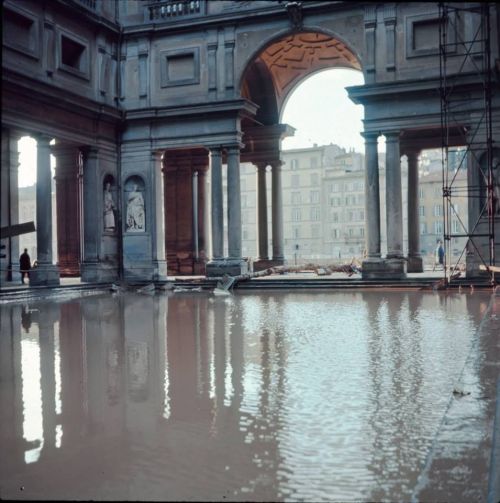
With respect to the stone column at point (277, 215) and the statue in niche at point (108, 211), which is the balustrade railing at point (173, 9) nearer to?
the statue in niche at point (108, 211)

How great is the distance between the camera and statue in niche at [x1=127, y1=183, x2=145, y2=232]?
25703 mm

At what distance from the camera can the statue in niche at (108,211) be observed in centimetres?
2531

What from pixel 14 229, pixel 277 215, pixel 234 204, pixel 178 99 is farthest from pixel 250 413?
pixel 277 215

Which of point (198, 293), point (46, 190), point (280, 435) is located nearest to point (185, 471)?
point (280, 435)

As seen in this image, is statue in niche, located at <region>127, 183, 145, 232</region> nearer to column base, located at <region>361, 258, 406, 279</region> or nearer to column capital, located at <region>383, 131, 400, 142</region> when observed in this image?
column base, located at <region>361, 258, 406, 279</region>

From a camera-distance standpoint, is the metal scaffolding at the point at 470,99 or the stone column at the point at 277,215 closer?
the metal scaffolding at the point at 470,99

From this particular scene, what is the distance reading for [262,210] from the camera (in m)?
31.0

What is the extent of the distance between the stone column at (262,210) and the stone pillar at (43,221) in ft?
36.4

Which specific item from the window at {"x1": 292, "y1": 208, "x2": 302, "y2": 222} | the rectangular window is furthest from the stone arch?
the window at {"x1": 292, "y1": 208, "x2": 302, "y2": 222}

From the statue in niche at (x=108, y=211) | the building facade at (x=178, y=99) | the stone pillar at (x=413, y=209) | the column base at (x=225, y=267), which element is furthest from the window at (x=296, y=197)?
the column base at (x=225, y=267)

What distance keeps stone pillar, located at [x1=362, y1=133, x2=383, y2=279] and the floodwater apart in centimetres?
1195

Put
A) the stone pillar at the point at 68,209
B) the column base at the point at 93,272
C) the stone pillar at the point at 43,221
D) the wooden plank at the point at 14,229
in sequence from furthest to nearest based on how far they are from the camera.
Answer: the stone pillar at the point at 68,209 < the column base at the point at 93,272 < the stone pillar at the point at 43,221 < the wooden plank at the point at 14,229

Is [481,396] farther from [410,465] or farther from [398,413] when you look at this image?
[410,465]

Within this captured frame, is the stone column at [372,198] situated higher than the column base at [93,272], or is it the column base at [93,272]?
the stone column at [372,198]
